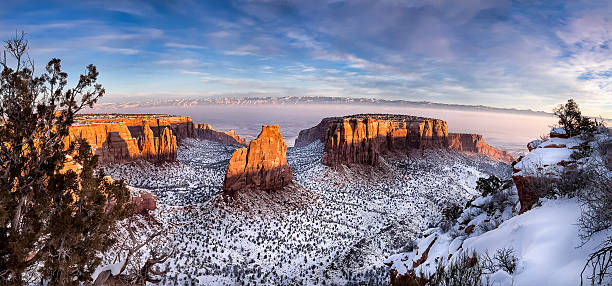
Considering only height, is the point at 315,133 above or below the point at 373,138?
below

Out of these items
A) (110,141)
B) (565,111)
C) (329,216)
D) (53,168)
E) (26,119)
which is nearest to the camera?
(26,119)

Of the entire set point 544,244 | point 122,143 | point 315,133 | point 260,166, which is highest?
point 544,244

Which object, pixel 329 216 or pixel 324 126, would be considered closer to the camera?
pixel 329 216

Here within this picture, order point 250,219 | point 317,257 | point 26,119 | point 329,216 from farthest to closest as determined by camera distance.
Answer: point 329,216 → point 250,219 → point 317,257 → point 26,119

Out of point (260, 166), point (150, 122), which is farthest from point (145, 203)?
point (150, 122)

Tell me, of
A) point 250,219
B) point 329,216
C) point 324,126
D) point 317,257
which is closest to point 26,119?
point 317,257

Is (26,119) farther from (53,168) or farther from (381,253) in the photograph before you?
(381,253)

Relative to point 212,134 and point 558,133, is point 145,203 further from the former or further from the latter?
point 212,134
